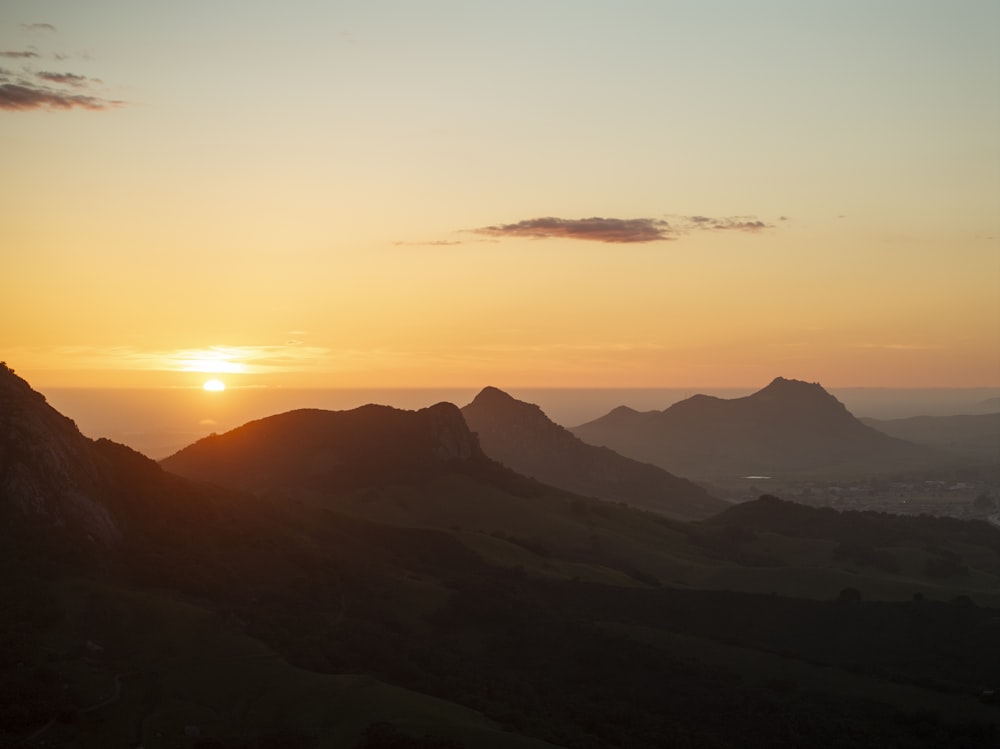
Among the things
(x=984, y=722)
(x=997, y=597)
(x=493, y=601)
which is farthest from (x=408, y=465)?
(x=984, y=722)

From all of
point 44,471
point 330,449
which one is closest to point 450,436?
point 330,449

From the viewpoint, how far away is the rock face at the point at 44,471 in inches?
3703

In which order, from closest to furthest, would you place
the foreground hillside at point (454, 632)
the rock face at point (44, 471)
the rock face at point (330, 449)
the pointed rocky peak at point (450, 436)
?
the foreground hillside at point (454, 632)
the rock face at point (44, 471)
the rock face at point (330, 449)
the pointed rocky peak at point (450, 436)

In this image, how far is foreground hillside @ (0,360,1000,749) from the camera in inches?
2670

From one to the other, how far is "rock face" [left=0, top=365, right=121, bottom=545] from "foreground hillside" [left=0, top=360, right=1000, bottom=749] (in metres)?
0.50

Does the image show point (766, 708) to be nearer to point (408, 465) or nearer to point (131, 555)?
point (131, 555)

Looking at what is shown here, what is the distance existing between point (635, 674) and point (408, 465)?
85.8m

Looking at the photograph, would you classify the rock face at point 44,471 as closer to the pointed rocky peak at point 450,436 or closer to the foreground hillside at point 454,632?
the foreground hillside at point 454,632

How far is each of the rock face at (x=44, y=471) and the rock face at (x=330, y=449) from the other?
62.3 metres

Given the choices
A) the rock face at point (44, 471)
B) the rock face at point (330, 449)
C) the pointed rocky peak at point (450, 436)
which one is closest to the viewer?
the rock face at point (44, 471)

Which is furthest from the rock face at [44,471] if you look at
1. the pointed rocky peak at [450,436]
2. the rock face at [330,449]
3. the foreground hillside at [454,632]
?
the pointed rocky peak at [450,436]

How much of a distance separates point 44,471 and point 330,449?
8386cm

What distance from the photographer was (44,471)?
96375 millimetres

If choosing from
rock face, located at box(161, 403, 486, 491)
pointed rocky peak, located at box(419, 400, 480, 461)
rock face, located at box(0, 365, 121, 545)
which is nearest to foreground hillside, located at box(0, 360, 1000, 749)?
rock face, located at box(0, 365, 121, 545)
